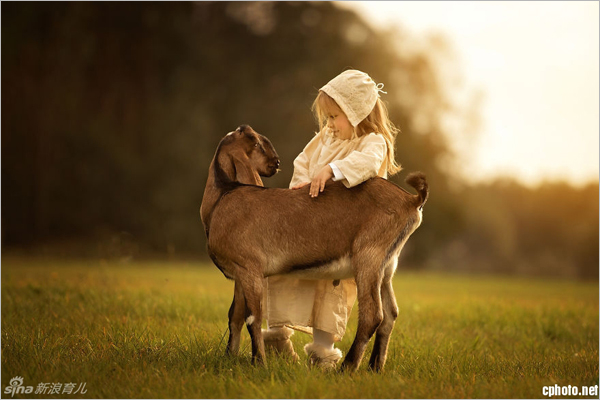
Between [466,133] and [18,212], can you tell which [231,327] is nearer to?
[18,212]

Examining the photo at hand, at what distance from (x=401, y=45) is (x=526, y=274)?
36.8 feet

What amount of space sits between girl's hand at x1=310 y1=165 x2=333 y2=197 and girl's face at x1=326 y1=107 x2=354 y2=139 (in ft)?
1.83

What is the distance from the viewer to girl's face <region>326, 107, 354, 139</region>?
15.0 feet

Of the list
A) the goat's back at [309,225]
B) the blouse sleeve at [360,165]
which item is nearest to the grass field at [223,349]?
the goat's back at [309,225]

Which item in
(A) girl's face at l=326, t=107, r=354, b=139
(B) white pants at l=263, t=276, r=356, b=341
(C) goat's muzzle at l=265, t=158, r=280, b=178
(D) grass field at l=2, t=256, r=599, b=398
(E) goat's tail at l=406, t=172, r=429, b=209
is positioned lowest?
(D) grass field at l=2, t=256, r=599, b=398

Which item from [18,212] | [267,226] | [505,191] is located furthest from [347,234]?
[505,191]

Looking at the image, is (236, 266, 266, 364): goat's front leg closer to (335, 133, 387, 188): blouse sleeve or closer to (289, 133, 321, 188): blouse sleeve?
(335, 133, 387, 188): blouse sleeve

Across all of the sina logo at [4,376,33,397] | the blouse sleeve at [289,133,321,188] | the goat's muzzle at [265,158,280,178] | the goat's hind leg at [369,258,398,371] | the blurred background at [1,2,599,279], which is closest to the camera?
the sina logo at [4,376,33,397]

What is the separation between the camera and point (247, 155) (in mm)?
4492

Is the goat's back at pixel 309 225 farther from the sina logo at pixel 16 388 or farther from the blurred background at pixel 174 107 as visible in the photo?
the blurred background at pixel 174 107

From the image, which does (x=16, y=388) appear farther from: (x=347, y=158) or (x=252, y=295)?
(x=347, y=158)

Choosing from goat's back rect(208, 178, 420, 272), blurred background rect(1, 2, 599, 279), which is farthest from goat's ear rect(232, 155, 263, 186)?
blurred background rect(1, 2, 599, 279)

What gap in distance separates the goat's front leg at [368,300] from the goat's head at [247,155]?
1.04 m

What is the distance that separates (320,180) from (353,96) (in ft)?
2.37
